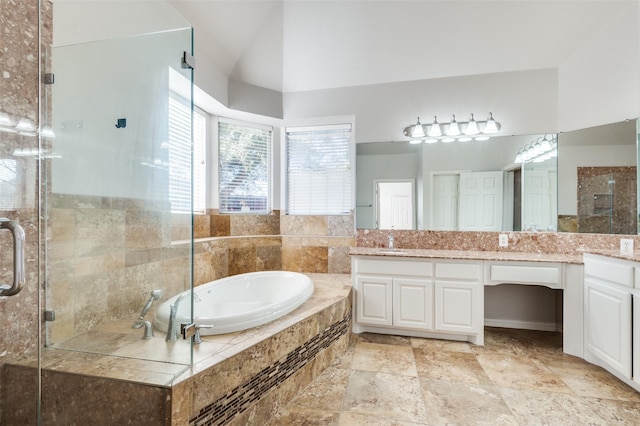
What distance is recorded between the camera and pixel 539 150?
2.85 meters

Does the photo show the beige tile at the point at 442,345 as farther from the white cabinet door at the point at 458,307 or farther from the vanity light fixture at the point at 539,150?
the vanity light fixture at the point at 539,150

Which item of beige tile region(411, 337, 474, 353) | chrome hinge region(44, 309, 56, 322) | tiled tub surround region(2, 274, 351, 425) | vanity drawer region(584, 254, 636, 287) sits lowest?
beige tile region(411, 337, 474, 353)

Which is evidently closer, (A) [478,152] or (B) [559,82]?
(B) [559,82]

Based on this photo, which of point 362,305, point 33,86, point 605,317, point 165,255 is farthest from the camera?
point 362,305

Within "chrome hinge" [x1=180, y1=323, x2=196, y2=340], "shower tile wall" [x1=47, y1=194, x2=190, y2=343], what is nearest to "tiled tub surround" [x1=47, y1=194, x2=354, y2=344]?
"shower tile wall" [x1=47, y1=194, x2=190, y2=343]

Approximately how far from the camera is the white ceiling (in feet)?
8.13

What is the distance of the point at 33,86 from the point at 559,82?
3885 millimetres

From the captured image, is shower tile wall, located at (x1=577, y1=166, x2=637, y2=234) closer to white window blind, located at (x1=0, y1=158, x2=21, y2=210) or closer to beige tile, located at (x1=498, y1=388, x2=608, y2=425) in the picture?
beige tile, located at (x1=498, y1=388, x2=608, y2=425)

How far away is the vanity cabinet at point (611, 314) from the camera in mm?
1867

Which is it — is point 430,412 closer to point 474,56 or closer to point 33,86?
point 33,86

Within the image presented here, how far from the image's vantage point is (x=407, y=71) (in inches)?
120

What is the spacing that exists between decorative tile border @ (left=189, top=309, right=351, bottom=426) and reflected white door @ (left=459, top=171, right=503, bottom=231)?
1.78m

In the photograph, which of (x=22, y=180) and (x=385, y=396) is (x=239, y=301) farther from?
(x=22, y=180)

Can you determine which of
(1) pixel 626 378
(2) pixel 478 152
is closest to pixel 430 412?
(1) pixel 626 378
